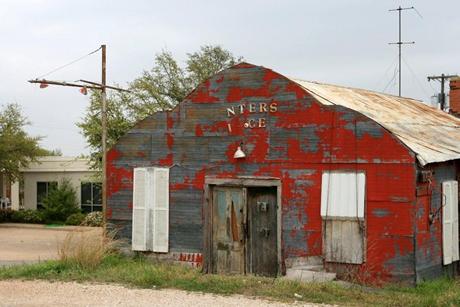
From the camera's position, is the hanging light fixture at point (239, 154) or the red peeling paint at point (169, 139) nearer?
the hanging light fixture at point (239, 154)

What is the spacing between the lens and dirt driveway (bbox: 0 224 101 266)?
63.7 ft

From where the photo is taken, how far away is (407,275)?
483 inches

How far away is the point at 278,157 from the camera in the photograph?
1384 centimetres

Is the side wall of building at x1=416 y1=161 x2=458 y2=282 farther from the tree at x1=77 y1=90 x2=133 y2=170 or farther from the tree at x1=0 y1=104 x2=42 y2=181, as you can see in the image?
the tree at x1=0 y1=104 x2=42 y2=181

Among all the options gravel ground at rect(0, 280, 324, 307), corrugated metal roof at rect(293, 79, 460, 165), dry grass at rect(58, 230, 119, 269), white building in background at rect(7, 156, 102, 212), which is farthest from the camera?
white building in background at rect(7, 156, 102, 212)

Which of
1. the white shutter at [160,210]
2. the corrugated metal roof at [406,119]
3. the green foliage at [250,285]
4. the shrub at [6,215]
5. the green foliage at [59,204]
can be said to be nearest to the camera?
the green foliage at [250,285]

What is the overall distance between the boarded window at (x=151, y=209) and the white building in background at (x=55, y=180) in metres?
19.7

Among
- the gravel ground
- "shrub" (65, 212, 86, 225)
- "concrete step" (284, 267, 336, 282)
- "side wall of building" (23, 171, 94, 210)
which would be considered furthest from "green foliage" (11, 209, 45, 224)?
"concrete step" (284, 267, 336, 282)

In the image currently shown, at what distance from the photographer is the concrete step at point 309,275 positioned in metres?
12.8

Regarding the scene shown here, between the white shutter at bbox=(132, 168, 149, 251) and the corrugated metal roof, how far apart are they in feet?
13.1

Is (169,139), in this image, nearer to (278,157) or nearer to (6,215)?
(278,157)

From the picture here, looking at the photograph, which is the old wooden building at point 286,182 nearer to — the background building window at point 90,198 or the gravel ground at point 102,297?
the gravel ground at point 102,297

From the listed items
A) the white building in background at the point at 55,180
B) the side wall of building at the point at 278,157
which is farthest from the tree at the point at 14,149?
the side wall of building at the point at 278,157

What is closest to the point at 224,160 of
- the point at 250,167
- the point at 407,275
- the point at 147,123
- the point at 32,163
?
the point at 250,167
